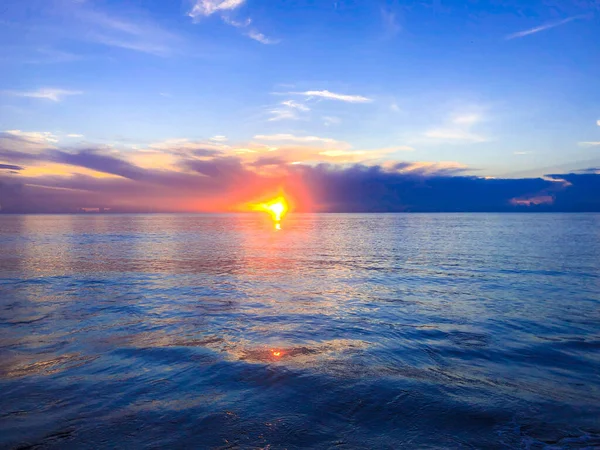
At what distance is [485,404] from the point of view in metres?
9.76

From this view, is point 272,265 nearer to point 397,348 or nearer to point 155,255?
point 155,255

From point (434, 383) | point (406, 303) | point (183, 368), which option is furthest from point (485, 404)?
point (406, 303)

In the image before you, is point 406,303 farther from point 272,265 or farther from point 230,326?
point 272,265

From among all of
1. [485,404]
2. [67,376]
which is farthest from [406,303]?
[67,376]

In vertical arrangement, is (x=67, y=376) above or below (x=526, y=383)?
above

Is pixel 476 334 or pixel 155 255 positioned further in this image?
pixel 155 255

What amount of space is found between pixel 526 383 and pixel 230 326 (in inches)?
437

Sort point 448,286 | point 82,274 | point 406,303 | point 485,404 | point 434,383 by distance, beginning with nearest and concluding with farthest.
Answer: point 485,404 → point 434,383 → point 406,303 → point 448,286 → point 82,274

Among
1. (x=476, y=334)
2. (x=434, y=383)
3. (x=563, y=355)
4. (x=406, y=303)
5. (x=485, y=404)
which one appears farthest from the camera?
(x=406, y=303)

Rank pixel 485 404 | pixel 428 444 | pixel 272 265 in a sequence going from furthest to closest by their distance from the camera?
pixel 272 265
pixel 485 404
pixel 428 444

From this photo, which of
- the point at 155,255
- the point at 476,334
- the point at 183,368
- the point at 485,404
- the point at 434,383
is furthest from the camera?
the point at 155,255

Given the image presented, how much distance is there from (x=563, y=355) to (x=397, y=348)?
5.52 m

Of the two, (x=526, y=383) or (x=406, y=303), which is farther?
(x=406, y=303)

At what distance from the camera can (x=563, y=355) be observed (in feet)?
44.0
